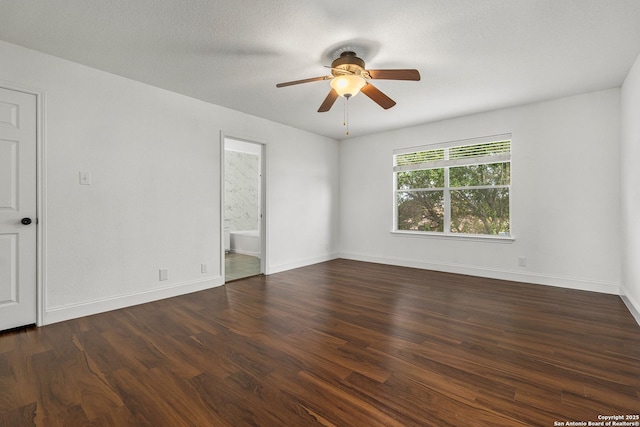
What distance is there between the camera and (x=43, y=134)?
276 cm

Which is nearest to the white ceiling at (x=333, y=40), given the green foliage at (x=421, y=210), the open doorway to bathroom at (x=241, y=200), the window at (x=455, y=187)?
the window at (x=455, y=187)

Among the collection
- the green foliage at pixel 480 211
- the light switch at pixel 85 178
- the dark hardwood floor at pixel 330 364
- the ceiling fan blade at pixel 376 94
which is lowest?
the dark hardwood floor at pixel 330 364

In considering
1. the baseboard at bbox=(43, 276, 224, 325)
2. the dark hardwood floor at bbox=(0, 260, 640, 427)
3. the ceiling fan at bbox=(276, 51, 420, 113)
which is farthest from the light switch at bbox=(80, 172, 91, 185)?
the ceiling fan at bbox=(276, 51, 420, 113)

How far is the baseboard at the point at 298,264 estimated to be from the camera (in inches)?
193

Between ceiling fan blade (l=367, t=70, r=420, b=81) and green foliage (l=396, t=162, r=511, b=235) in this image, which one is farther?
green foliage (l=396, t=162, r=511, b=235)

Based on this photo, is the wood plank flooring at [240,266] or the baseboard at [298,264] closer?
the wood plank flooring at [240,266]

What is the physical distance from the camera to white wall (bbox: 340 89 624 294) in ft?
12.1

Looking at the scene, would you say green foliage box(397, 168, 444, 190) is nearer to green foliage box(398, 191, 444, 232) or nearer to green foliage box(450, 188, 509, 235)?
green foliage box(398, 191, 444, 232)

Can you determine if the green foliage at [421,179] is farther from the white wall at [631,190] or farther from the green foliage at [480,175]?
the white wall at [631,190]

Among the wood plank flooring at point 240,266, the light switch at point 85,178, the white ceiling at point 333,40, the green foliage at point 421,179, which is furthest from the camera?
the green foliage at point 421,179

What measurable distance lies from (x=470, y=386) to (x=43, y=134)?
3.94 meters

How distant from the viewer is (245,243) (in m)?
7.23

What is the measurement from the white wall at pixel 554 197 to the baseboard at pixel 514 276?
1 centimetres

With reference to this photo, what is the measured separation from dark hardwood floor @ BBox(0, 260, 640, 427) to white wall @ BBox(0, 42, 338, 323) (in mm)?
365
